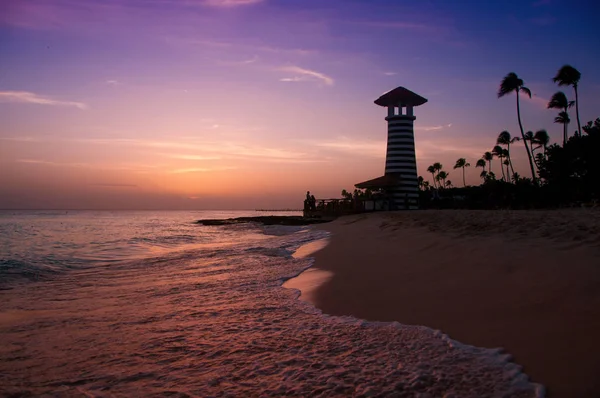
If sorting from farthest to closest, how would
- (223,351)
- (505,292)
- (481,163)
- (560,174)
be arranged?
(481,163) → (560,174) → (505,292) → (223,351)

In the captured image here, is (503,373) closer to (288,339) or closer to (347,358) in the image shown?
(347,358)

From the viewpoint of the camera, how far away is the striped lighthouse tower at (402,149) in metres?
30.8

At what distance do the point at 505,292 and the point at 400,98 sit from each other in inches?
1141

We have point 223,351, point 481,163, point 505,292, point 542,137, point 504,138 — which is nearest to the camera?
point 223,351

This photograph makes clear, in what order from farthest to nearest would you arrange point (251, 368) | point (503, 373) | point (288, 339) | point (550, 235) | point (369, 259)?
point (369, 259) → point (550, 235) → point (288, 339) → point (251, 368) → point (503, 373)

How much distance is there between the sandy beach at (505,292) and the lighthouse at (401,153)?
889 inches

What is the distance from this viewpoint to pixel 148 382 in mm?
2959

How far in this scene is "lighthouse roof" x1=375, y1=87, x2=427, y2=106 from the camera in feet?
102

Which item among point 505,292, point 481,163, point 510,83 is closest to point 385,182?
Result: point 510,83

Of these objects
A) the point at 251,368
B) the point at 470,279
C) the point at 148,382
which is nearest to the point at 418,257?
the point at 470,279

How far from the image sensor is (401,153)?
102ft

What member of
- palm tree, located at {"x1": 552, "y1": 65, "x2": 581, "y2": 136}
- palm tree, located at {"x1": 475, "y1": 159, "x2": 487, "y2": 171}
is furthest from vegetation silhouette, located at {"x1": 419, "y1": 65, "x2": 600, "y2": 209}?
palm tree, located at {"x1": 475, "y1": 159, "x2": 487, "y2": 171}

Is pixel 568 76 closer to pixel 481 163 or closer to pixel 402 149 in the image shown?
pixel 402 149

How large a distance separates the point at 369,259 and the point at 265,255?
4.14 metres
